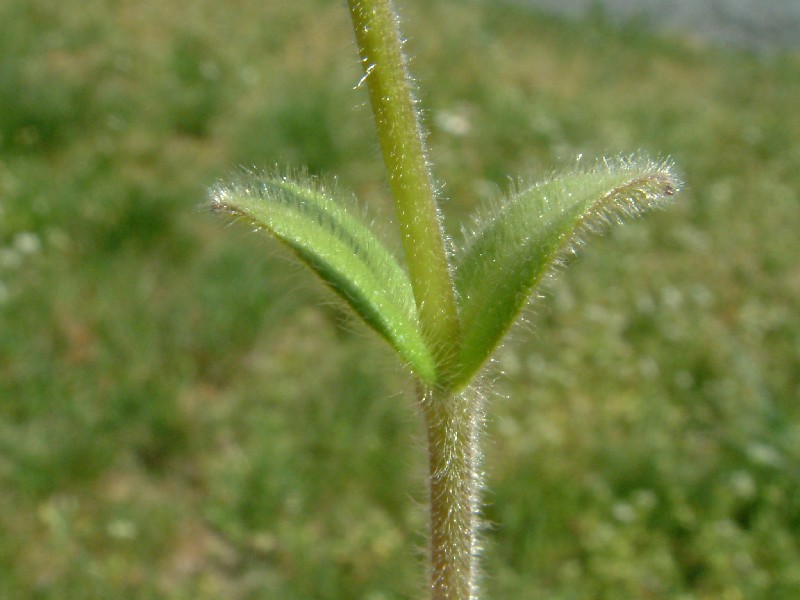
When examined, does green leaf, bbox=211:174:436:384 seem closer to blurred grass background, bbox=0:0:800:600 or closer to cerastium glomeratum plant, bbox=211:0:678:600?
cerastium glomeratum plant, bbox=211:0:678:600

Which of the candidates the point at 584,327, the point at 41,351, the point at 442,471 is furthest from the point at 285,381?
the point at 442,471

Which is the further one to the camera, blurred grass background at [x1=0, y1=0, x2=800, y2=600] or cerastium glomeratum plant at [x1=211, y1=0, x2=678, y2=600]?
blurred grass background at [x1=0, y1=0, x2=800, y2=600]

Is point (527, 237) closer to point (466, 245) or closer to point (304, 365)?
point (466, 245)

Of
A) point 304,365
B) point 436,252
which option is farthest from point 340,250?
point 304,365

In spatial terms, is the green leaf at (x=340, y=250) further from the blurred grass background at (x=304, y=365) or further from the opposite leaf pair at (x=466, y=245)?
the blurred grass background at (x=304, y=365)

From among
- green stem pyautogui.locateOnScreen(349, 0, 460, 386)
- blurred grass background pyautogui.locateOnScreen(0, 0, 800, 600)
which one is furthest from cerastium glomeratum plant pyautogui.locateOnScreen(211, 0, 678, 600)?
blurred grass background pyautogui.locateOnScreen(0, 0, 800, 600)

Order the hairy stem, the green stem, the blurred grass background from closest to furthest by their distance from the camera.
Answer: the green stem → the hairy stem → the blurred grass background

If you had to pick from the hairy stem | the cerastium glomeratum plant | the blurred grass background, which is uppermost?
the blurred grass background
